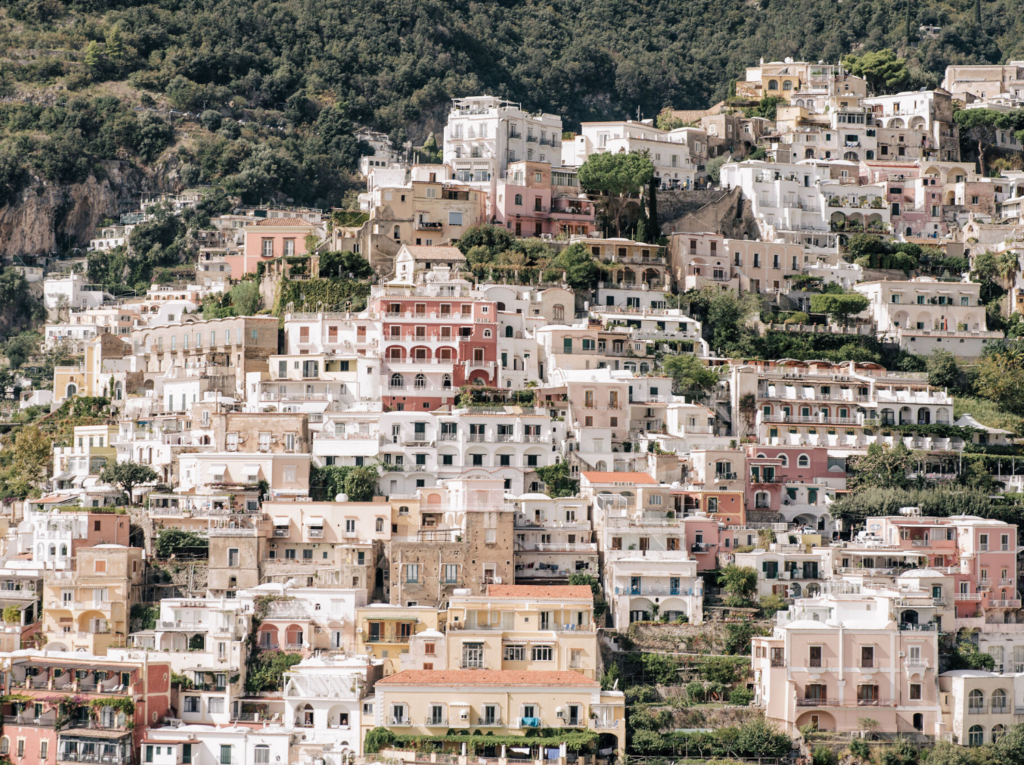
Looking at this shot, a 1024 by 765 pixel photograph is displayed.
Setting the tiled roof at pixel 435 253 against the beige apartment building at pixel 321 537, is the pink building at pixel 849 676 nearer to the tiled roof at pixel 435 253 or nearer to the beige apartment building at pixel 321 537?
the beige apartment building at pixel 321 537

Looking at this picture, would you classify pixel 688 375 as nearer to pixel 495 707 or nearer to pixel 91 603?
pixel 495 707

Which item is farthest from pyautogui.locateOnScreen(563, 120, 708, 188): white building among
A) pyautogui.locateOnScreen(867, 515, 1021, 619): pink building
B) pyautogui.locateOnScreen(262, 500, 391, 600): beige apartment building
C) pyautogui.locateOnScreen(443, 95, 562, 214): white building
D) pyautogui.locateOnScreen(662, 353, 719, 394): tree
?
pyautogui.locateOnScreen(262, 500, 391, 600): beige apartment building

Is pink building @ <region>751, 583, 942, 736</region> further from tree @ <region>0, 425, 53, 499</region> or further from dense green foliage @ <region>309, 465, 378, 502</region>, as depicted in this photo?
tree @ <region>0, 425, 53, 499</region>

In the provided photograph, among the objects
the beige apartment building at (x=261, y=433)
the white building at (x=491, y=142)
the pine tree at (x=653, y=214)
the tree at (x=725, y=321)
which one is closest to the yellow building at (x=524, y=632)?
the beige apartment building at (x=261, y=433)

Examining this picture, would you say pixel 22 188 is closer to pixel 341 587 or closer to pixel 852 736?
pixel 341 587

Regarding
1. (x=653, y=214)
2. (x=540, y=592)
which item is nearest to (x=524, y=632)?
(x=540, y=592)

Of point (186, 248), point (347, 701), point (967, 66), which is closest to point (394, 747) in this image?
point (347, 701)
